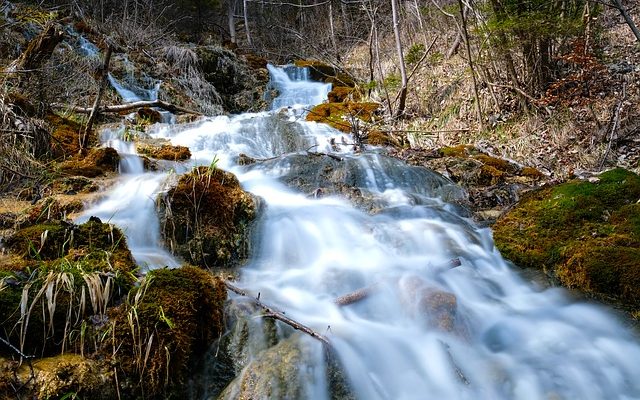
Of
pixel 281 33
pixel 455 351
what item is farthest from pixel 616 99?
pixel 281 33

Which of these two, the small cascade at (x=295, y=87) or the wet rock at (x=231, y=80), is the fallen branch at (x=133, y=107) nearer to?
the wet rock at (x=231, y=80)

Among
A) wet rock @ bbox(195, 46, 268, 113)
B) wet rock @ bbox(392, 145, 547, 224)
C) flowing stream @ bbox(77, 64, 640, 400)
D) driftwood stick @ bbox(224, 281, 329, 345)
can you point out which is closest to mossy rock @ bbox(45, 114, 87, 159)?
flowing stream @ bbox(77, 64, 640, 400)

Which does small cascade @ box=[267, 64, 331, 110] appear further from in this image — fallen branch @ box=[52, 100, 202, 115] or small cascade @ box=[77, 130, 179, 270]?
small cascade @ box=[77, 130, 179, 270]

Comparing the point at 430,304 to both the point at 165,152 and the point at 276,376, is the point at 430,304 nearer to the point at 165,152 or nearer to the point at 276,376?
the point at 276,376

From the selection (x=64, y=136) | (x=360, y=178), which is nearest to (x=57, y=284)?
(x=360, y=178)

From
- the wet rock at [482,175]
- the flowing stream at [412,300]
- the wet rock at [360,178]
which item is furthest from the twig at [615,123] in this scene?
the flowing stream at [412,300]

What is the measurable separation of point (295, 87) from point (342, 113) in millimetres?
5964

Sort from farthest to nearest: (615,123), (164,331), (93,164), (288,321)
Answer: (615,123), (93,164), (288,321), (164,331)

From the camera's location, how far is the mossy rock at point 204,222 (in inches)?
165

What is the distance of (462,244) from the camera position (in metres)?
4.65

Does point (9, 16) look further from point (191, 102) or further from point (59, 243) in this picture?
point (59, 243)

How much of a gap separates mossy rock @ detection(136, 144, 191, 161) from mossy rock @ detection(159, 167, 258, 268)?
2.73m

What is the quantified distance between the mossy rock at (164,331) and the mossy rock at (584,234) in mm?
3158

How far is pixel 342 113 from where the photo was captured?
10531mm
